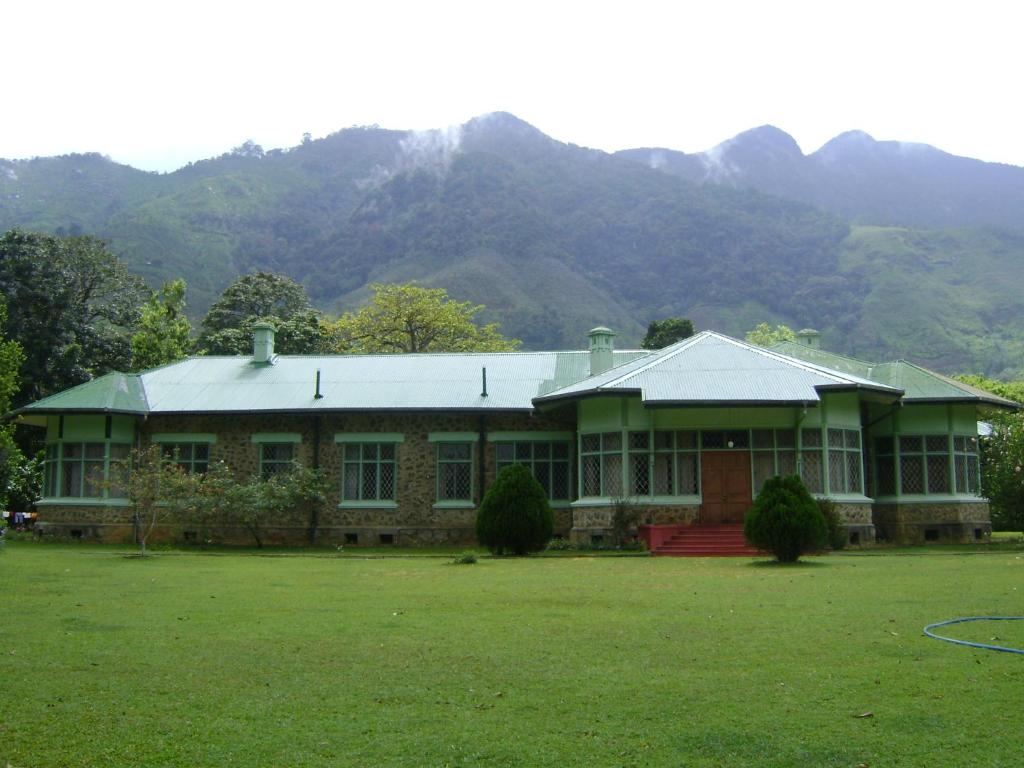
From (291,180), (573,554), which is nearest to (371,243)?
(291,180)

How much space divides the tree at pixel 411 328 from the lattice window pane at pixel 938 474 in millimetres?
31730

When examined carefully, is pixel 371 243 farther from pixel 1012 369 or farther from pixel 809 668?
pixel 809 668

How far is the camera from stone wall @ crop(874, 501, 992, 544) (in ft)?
81.9

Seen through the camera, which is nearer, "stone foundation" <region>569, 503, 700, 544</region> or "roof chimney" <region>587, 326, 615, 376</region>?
"stone foundation" <region>569, 503, 700, 544</region>

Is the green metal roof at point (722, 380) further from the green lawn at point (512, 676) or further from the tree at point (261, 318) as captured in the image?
the tree at point (261, 318)

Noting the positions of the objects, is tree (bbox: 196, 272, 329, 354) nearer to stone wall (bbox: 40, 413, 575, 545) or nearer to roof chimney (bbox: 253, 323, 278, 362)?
roof chimney (bbox: 253, 323, 278, 362)

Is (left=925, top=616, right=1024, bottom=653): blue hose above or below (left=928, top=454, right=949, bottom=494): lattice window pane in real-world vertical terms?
below

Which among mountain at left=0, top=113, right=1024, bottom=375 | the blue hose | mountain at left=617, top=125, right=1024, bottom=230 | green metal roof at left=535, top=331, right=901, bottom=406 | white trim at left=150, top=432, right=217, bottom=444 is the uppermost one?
mountain at left=617, top=125, right=1024, bottom=230

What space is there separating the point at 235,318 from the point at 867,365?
3418cm

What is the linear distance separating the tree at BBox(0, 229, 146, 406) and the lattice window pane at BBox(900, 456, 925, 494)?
2716 centimetres

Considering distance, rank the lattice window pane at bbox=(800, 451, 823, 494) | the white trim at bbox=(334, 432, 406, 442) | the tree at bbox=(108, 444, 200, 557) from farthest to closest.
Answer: the white trim at bbox=(334, 432, 406, 442) → the lattice window pane at bbox=(800, 451, 823, 494) → the tree at bbox=(108, 444, 200, 557)

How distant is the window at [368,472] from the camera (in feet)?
89.1

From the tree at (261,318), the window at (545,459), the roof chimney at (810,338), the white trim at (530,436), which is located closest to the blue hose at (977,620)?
the white trim at (530,436)

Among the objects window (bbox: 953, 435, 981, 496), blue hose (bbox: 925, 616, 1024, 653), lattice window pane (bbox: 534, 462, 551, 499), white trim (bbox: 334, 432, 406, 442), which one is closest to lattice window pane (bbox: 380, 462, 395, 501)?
white trim (bbox: 334, 432, 406, 442)
